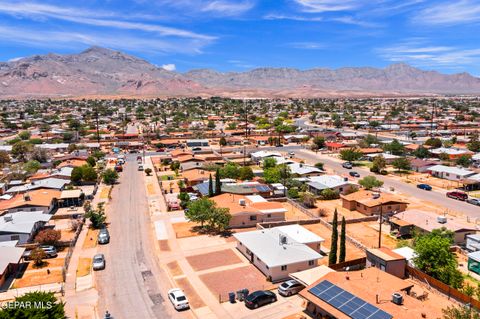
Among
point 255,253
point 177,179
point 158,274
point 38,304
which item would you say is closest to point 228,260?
point 255,253

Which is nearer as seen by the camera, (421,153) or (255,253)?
(255,253)

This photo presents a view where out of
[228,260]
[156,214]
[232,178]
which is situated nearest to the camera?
[228,260]

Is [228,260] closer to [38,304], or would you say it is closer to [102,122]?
[38,304]

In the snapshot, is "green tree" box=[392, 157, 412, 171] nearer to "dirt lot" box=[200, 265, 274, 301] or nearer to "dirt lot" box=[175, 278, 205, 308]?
"dirt lot" box=[200, 265, 274, 301]

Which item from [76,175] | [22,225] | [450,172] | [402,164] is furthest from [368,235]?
[76,175]

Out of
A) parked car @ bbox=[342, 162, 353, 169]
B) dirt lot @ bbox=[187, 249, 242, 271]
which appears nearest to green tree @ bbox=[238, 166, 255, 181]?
parked car @ bbox=[342, 162, 353, 169]

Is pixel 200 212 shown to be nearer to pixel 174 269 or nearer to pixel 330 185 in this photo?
pixel 174 269
